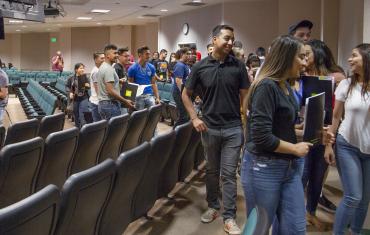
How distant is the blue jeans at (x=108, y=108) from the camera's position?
526 cm

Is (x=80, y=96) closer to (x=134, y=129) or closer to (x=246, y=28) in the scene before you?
(x=134, y=129)

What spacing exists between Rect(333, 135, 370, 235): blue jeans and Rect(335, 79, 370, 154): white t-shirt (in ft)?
0.14

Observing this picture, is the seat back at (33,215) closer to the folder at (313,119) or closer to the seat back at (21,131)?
the folder at (313,119)

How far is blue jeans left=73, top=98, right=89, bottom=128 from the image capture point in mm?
7474

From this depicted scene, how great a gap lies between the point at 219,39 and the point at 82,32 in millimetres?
21584

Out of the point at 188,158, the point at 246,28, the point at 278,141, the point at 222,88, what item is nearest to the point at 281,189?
the point at 278,141

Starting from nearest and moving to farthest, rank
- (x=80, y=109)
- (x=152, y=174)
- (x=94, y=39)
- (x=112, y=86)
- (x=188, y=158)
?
(x=152, y=174) → (x=188, y=158) → (x=112, y=86) → (x=80, y=109) → (x=94, y=39)

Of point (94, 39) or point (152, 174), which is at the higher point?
point (94, 39)

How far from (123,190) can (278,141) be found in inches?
33.9

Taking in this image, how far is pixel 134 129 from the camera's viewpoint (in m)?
4.20

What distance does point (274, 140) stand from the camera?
1969mm

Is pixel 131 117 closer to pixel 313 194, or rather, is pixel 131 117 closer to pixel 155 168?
pixel 155 168

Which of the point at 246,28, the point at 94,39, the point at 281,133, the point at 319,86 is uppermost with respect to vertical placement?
the point at 94,39

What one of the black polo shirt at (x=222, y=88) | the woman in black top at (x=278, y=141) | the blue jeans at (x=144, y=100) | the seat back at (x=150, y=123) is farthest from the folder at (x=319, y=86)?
the blue jeans at (x=144, y=100)
